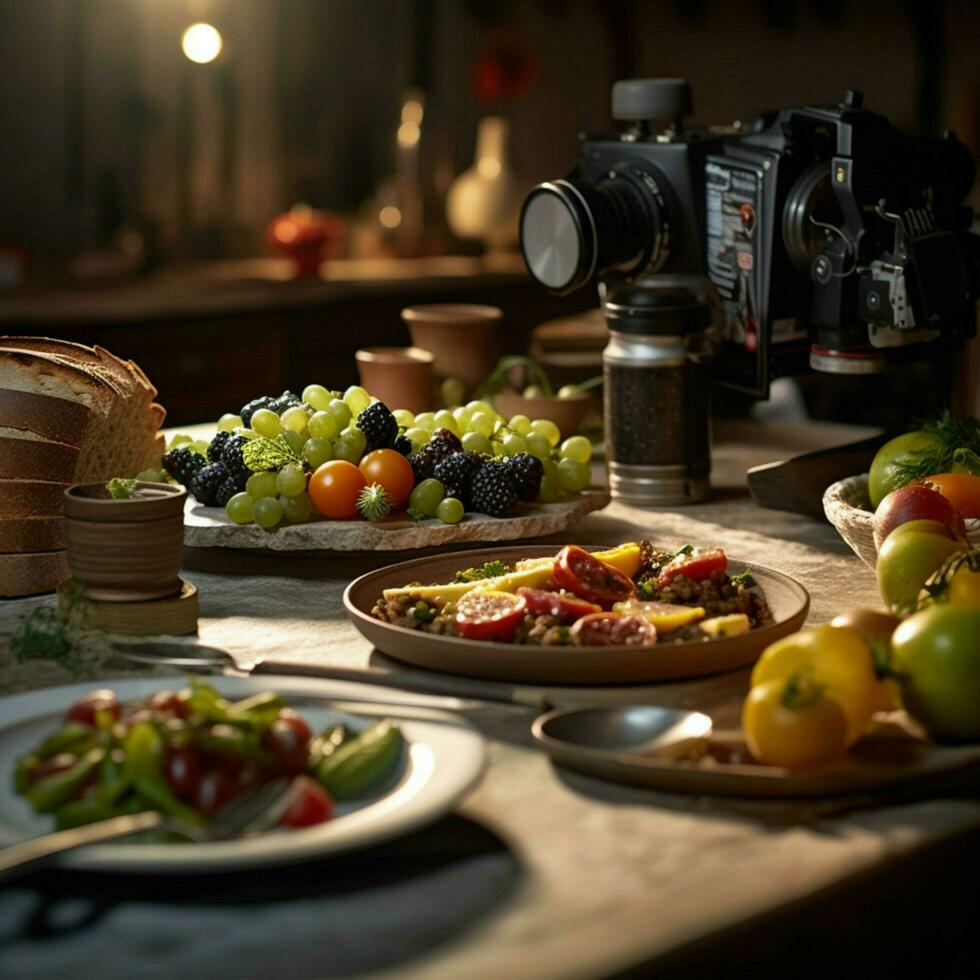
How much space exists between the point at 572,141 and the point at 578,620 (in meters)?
4.07

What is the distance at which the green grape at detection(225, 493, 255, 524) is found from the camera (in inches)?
63.5

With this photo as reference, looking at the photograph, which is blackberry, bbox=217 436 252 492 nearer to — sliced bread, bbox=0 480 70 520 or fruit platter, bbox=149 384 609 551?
fruit platter, bbox=149 384 609 551

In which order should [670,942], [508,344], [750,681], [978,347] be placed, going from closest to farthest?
1. [670,942]
2. [750,681]
3. [978,347]
4. [508,344]

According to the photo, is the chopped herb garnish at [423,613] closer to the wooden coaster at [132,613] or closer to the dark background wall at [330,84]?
the wooden coaster at [132,613]

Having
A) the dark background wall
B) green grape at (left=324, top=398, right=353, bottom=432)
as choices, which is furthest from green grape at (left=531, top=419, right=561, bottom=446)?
the dark background wall

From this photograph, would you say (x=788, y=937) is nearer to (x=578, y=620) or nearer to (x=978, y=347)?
(x=578, y=620)

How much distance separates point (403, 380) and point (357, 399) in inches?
14.6

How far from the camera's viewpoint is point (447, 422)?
182 cm

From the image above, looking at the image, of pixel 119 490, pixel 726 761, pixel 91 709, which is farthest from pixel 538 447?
pixel 91 709

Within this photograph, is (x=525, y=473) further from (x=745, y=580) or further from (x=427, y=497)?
(x=745, y=580)

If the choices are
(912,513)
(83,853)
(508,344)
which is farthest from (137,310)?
(83,853)

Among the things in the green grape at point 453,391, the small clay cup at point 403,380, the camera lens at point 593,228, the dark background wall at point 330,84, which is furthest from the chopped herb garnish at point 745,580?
the dark background wall at point 330,84

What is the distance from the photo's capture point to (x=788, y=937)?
0.89 meters

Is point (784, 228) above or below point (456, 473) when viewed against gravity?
above
